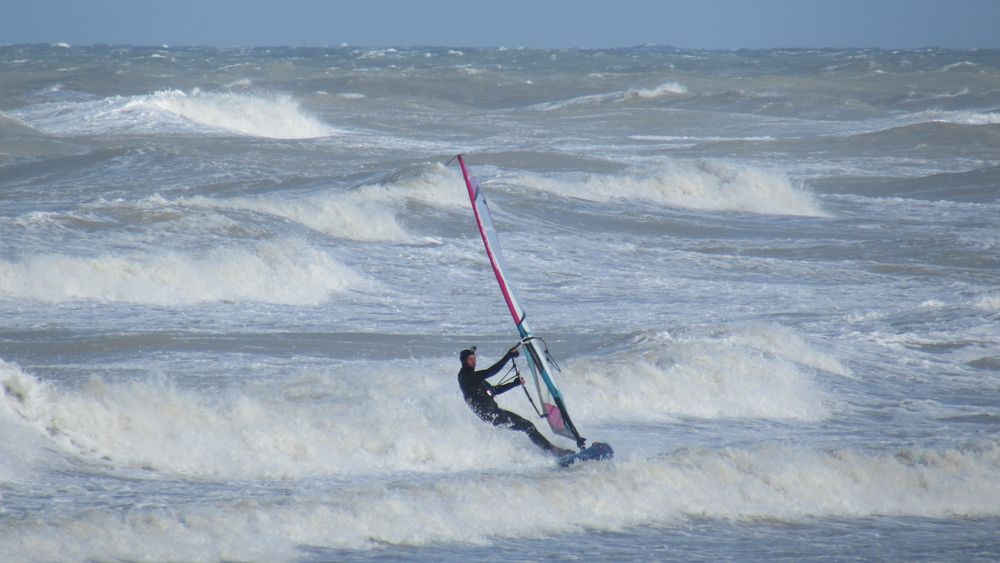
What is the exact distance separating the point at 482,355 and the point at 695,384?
1949 mm

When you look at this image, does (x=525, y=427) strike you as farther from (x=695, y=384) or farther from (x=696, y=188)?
(x=696, y=188)

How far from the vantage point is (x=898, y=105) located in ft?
177

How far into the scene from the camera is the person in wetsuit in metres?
8.55

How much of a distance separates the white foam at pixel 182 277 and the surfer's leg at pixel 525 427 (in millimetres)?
6561

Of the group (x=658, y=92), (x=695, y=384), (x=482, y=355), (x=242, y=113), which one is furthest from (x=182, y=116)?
(x=695, y=384)

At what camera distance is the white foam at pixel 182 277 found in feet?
47.0

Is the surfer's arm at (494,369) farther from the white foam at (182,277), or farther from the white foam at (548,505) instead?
the white foam at (182,277)

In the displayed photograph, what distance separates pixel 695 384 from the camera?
11.5 metres

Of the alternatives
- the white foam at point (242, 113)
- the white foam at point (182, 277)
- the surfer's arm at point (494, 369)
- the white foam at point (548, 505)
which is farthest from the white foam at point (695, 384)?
the white foam at point (242, 113)

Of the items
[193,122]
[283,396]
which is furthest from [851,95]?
[283,396]

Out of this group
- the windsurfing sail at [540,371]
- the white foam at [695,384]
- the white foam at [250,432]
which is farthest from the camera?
the white foam at [695,384]

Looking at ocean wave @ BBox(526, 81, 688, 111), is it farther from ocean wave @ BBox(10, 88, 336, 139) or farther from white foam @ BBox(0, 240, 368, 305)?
white foam @ BBox(0, 240, 368, 305)

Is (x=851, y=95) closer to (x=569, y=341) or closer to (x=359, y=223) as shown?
(x=359, y=223)

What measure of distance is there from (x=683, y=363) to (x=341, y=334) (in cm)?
340
